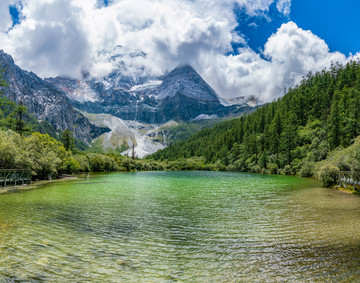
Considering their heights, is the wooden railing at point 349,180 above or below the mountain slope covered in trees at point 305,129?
below

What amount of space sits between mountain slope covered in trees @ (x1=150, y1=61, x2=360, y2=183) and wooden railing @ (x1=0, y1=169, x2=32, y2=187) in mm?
78270

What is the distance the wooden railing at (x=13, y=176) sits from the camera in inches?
1861

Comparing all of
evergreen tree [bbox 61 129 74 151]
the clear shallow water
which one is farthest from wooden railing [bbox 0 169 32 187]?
evergreen tree [bbox 61 129 74 151]

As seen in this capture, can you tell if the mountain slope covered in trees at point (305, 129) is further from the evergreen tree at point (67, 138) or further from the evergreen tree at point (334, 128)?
the evergreen tree at point (67, 138)

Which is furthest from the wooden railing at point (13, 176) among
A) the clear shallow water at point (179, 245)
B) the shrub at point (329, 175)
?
the shrub at point (329, 175)

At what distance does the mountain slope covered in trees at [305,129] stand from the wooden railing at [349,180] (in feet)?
116

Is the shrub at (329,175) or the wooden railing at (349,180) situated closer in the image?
the wooden railing at (349,180)

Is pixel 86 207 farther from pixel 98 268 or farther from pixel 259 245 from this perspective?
pixel 259 245

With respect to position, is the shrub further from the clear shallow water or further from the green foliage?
the green foliage

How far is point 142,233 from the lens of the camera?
643 inches

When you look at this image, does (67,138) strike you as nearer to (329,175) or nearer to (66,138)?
(66,138)

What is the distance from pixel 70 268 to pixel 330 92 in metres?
138

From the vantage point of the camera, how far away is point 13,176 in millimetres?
49531

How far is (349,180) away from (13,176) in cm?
6214
